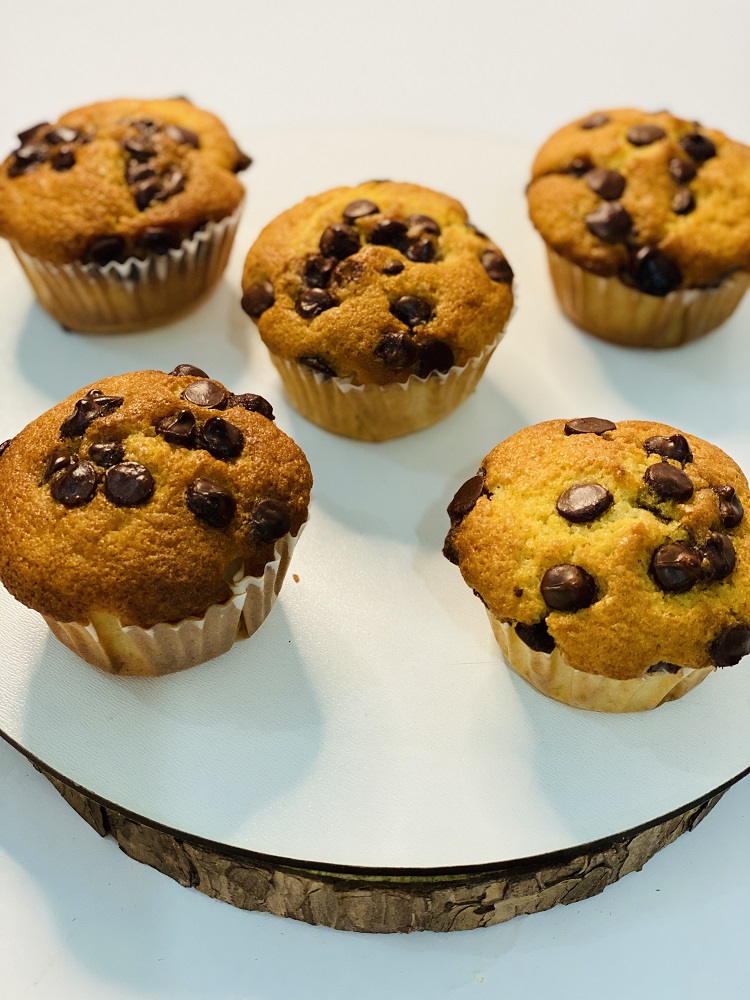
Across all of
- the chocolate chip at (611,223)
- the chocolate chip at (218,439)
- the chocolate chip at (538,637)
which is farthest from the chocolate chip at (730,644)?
the chocolate chip at (611,223)

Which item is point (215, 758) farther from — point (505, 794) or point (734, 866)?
point (734, 866)

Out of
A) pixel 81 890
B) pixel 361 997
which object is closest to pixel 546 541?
pixel 361 997

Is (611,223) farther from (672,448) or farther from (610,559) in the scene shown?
(610,559)

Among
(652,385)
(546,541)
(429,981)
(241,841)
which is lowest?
(429,981)

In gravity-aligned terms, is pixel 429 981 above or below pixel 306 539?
below

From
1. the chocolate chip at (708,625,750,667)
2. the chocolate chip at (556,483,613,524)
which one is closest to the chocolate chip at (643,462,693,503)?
the chocolate chip at (556,483,613,524)

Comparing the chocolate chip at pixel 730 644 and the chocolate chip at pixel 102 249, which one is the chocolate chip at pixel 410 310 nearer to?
the chocolate chip at pixel 102 249

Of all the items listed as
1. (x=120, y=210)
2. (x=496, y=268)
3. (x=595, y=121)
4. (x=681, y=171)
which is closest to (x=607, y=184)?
(x=681, y=171)
